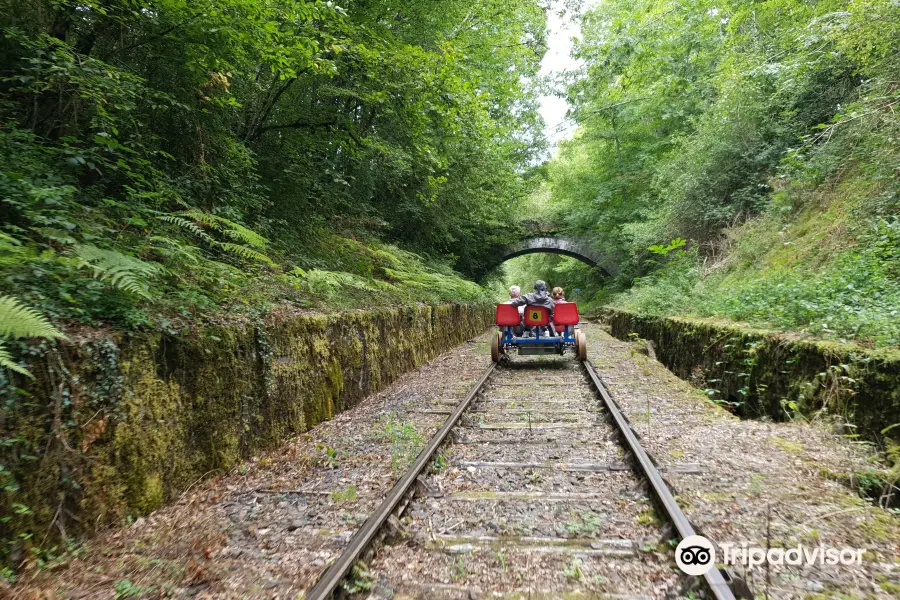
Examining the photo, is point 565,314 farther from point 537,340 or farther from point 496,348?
point 496,348

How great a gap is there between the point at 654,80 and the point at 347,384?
768 inches

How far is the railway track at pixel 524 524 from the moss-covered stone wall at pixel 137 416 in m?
1.47

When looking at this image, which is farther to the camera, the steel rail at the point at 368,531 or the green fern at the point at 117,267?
the green fern at the point at 117,267

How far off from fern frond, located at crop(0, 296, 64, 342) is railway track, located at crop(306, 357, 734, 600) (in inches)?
69.4

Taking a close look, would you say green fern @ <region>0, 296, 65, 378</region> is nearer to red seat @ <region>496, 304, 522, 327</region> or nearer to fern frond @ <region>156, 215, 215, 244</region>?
fern frond @ <region>156, 215, 215, 244</region>

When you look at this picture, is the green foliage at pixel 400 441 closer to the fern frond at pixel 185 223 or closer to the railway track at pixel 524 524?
the railway track at pixel 524 524

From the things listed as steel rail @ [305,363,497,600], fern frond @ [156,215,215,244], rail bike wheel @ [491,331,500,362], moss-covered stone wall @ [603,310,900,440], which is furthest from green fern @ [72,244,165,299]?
rail bike wheel @ [491,331,500,362]

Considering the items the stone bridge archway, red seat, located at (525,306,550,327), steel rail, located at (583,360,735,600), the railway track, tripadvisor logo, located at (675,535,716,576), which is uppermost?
the stone bridge archway

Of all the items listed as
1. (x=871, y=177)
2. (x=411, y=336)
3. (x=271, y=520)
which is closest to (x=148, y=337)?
(x=271, y=520)

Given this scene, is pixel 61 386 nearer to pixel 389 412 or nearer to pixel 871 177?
pixel 389 412

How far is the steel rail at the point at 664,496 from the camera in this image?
2074 millimetres

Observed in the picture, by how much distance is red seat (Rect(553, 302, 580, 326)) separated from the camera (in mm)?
8969

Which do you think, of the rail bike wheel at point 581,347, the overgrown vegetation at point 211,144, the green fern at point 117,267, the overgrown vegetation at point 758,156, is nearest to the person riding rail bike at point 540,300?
the rail bike wheel at point 581,347

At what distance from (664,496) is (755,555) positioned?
590mm
